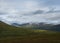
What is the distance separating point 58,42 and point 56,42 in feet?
3.07

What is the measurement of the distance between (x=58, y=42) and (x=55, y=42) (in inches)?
59.9

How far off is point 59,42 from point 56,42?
1.30m

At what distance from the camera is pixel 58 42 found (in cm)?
7300

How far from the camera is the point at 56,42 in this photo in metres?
72.8

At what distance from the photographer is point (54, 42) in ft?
238

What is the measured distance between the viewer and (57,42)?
7288 centimetres

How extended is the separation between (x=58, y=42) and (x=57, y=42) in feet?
1.54

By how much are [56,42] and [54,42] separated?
2.90 feet

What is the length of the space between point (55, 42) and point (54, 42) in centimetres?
46

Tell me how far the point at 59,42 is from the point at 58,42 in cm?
44
